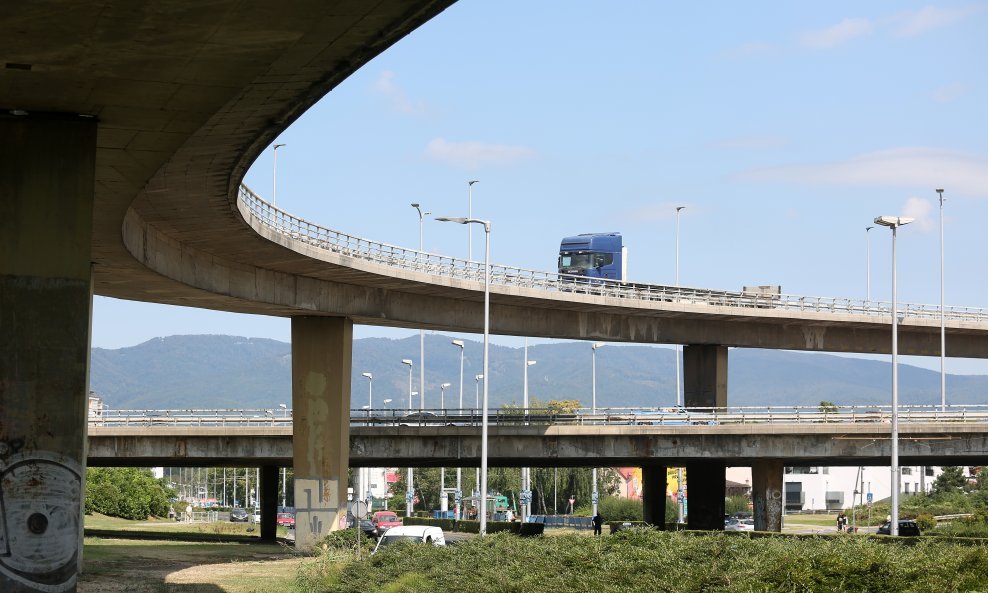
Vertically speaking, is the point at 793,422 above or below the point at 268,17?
below

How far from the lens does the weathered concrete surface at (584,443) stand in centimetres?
6209

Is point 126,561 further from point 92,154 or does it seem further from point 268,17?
point 268,17

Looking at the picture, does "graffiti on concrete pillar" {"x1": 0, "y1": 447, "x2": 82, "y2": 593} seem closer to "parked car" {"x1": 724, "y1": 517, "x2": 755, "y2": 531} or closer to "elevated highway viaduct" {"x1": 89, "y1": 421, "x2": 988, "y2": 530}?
"elevated highway viaduct" {"x1": 89, "y1": 421, "x2": 988, "y2": 530}

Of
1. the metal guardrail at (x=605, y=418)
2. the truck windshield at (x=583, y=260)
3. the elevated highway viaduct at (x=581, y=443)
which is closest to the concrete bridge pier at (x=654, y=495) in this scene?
the metal guardrail at (x=605, y=418)

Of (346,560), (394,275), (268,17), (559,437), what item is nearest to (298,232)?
(394,275)

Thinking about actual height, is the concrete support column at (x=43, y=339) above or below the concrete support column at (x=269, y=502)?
above

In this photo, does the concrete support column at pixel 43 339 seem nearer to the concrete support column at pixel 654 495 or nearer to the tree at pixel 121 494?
the concrete support column at pixel 654 495

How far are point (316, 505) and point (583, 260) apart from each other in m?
32.3

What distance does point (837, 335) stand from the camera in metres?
72.6

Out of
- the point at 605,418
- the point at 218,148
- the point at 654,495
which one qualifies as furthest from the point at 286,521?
the point at 218,148

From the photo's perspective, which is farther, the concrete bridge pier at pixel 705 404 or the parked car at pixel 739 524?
the parked car at pixel 739 524

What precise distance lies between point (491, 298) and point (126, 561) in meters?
20.4

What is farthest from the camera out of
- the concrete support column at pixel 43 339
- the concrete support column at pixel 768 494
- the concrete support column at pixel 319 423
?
the concrete support column at pixel 768 494

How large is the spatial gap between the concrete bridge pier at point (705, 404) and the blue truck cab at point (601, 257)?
12.2 metres
